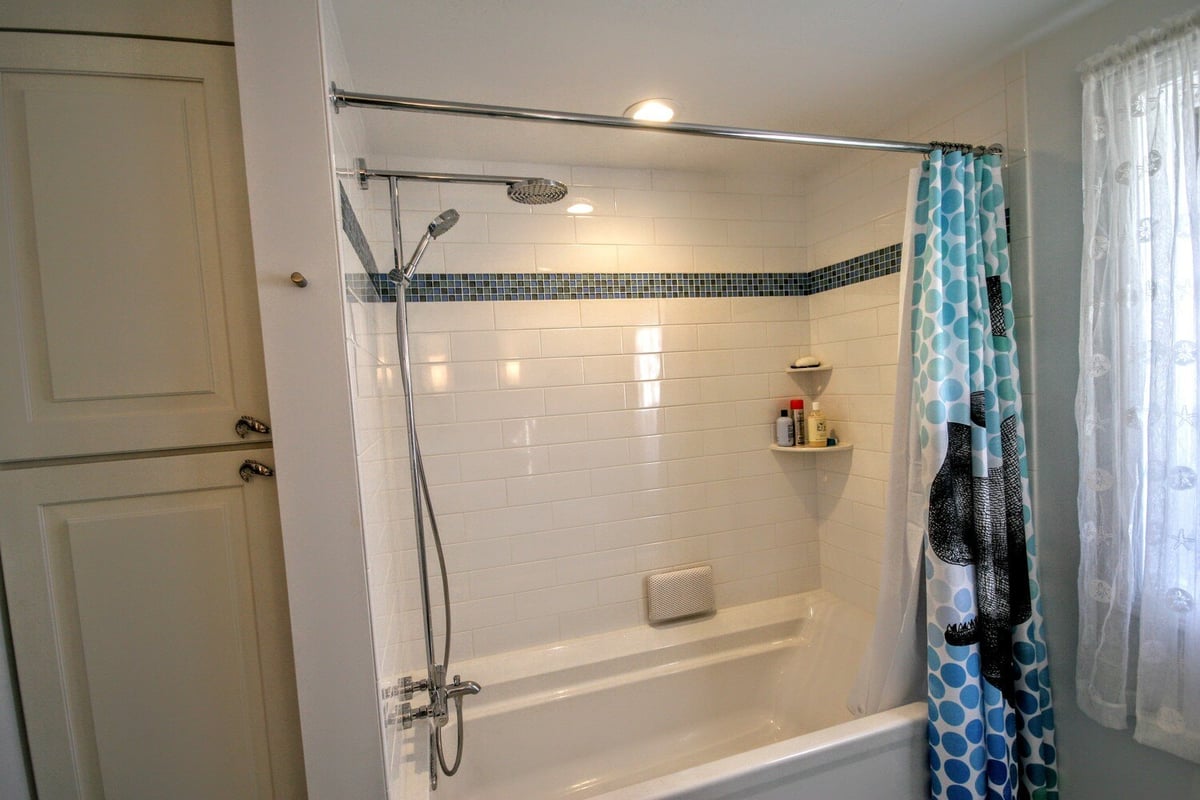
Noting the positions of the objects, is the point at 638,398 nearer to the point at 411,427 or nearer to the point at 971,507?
the point at 411,427

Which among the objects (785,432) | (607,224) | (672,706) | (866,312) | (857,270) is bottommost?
(672,706)

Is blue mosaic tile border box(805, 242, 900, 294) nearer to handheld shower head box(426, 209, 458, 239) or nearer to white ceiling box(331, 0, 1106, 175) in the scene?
white ceiling box(331, 0, 1106, 175)

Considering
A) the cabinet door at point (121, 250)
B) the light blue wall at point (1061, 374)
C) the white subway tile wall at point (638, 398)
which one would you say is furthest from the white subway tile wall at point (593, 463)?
the light blue wall at point (1061, 374)

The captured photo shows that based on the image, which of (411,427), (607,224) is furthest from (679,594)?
(607,224)

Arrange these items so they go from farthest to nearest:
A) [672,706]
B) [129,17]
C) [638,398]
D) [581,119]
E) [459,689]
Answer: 1. [638,398]
2. [672,706]
3. [459,689]
4. [581,119]
5. [129,17]

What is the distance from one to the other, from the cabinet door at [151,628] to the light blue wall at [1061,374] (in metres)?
1.96

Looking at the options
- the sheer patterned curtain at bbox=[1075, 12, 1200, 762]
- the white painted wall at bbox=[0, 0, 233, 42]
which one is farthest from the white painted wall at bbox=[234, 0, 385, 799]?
the sheer patterned curtain at bbox=[1075, 12, 1200, 762]

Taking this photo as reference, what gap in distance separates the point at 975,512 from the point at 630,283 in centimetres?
140

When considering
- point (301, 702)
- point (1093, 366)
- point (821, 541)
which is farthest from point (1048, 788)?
point (301, 702)

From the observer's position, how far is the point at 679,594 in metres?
2.00

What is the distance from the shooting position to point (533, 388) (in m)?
1.88

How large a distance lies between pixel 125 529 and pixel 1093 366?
2.15 meters

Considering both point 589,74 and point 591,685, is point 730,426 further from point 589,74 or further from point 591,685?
point 589,74

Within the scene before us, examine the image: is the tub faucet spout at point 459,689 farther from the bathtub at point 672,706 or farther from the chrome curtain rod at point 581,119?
the chrome curtain rod at point 581,119
